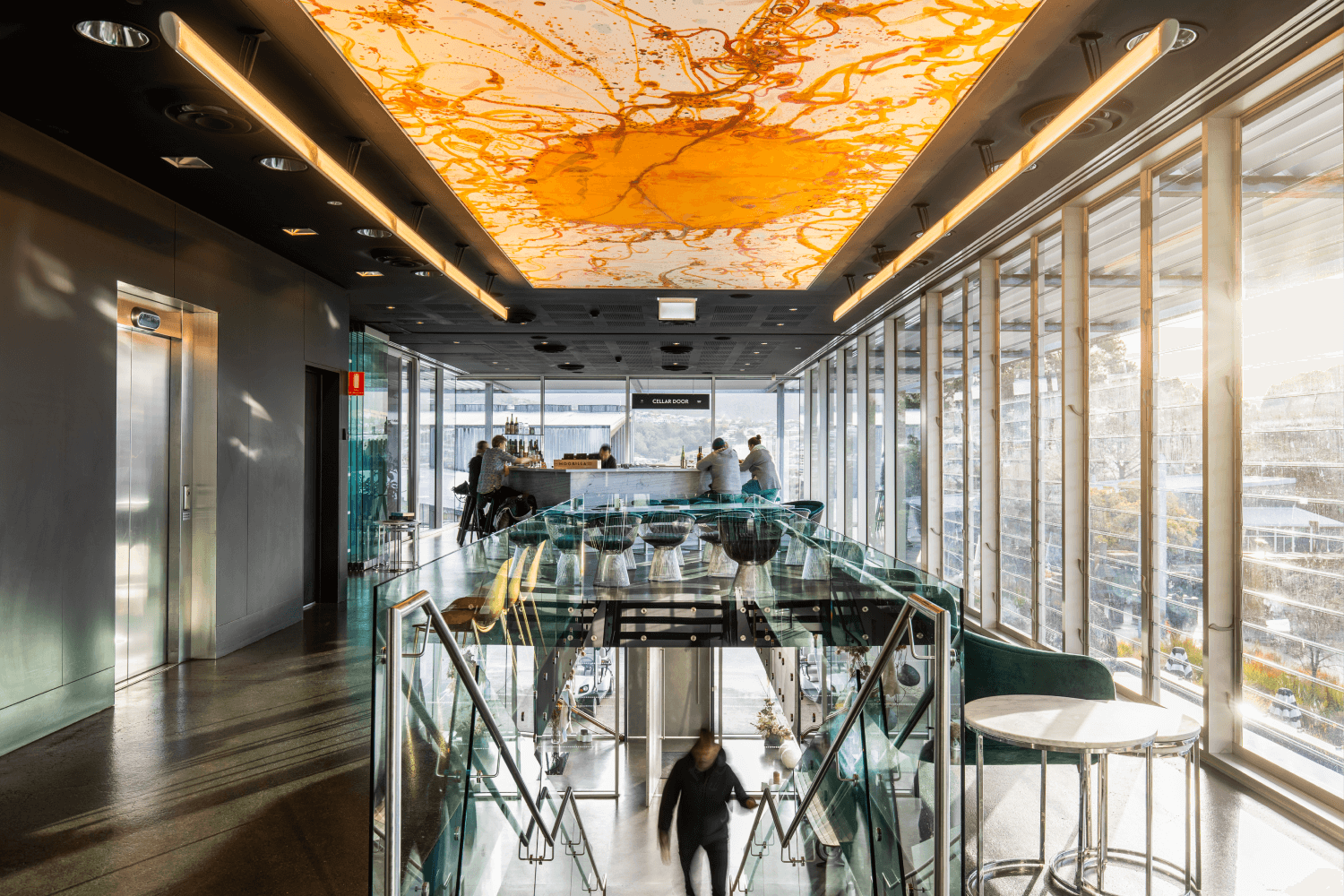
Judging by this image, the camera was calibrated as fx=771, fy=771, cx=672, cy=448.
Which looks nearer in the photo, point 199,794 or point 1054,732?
point 1054,732

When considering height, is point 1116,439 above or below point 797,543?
above

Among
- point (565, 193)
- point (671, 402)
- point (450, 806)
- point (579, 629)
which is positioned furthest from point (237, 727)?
point (671, 402)

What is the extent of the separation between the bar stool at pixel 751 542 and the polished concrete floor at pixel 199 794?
1926 mm

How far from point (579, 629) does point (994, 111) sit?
335 cm

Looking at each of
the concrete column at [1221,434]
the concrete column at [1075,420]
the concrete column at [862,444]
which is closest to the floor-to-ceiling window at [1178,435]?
the concrete column at [1221,434]

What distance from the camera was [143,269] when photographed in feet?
16.9

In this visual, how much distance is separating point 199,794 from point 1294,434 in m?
5.31

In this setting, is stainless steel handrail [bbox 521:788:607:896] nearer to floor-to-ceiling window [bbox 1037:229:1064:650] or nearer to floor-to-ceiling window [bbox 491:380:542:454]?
floor-to-ceiling window [bbox 1037:229:1064:650]

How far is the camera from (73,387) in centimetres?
450

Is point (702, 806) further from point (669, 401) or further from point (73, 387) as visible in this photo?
point (669, 401)

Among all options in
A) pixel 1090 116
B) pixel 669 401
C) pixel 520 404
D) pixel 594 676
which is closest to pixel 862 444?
pixel 669 401

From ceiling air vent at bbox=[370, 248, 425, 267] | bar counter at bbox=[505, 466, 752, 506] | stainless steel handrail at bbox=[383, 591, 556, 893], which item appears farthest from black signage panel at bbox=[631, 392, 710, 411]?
stainless steel handrail at bbox=[383, 591, 556, 893]

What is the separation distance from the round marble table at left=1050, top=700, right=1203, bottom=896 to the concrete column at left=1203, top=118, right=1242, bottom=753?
3.63 feet

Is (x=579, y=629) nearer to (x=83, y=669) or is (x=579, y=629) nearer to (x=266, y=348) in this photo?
(x=83, y=669)
